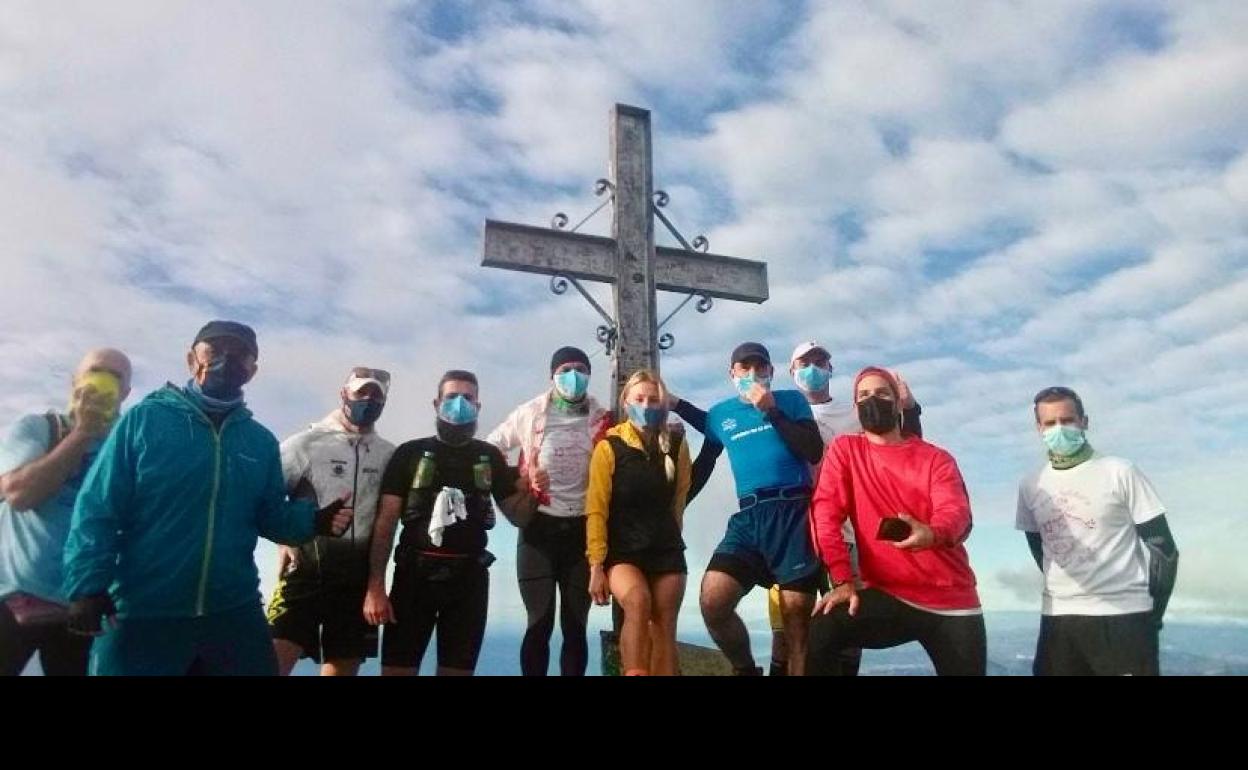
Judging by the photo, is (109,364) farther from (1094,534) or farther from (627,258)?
(1094,534)

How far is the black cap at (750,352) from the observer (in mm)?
5219

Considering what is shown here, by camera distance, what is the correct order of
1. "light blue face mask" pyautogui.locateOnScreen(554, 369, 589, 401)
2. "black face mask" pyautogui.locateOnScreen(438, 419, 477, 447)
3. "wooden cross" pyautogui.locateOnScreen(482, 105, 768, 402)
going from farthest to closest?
"wooden cross" pyautogui.locateOnScreen(482, 105, 768, 402) → "light blue face mask" pyautogui.locateOnScreen(554, 369, 589, 401) → "black face mask" pyautogui.locateOnScreen(438, 419, 477, 447)

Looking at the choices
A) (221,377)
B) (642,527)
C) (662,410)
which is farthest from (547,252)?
(221,377)

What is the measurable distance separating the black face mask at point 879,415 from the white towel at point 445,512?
205 centimetres

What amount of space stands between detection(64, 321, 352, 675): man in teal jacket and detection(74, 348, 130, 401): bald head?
32 centimetres

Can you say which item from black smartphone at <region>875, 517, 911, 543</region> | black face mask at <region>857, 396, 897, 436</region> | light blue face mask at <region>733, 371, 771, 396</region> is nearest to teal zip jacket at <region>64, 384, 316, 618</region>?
light blue face mask at <region>733, 371, 771, 396</region>

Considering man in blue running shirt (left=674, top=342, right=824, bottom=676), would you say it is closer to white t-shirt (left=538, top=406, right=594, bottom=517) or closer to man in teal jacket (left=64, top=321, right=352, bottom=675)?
white t-shirt (left=538, top=406, right=594, bottom=517)

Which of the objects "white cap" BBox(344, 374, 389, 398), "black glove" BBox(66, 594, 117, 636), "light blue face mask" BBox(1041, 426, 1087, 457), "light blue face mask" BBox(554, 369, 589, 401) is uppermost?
"light blue face mask" BBox(554, 369, 589, 401)

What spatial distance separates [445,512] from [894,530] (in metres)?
2.10

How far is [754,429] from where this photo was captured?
5000mm

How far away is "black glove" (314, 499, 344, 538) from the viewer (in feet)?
14.0

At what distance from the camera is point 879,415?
15.9ft
